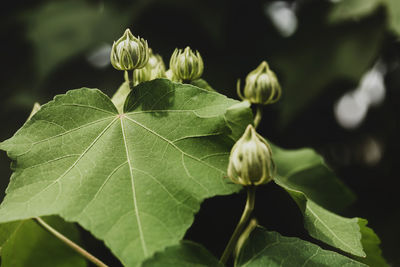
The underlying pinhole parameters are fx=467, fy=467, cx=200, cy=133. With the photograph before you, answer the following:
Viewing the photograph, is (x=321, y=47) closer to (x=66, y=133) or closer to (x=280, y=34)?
(x=280, y=34)

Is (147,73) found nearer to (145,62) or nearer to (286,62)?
(145,62)

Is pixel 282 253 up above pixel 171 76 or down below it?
below

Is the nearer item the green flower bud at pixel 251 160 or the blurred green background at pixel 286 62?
the green flower bud at pixel 251 160

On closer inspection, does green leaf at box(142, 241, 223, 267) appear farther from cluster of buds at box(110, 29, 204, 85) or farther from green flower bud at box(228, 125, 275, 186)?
cluster of buds at box(110, 29, 204, 85)

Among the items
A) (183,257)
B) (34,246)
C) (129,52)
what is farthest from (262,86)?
(34,246)

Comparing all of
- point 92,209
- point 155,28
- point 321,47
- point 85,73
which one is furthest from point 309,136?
point 92,209

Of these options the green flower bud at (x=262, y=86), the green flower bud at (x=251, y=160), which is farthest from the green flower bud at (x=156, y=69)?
the green flower bud at (x=251, y=160)

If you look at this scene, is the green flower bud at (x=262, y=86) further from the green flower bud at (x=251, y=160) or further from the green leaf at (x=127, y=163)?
the green flower bud at (x=251, y=160)
